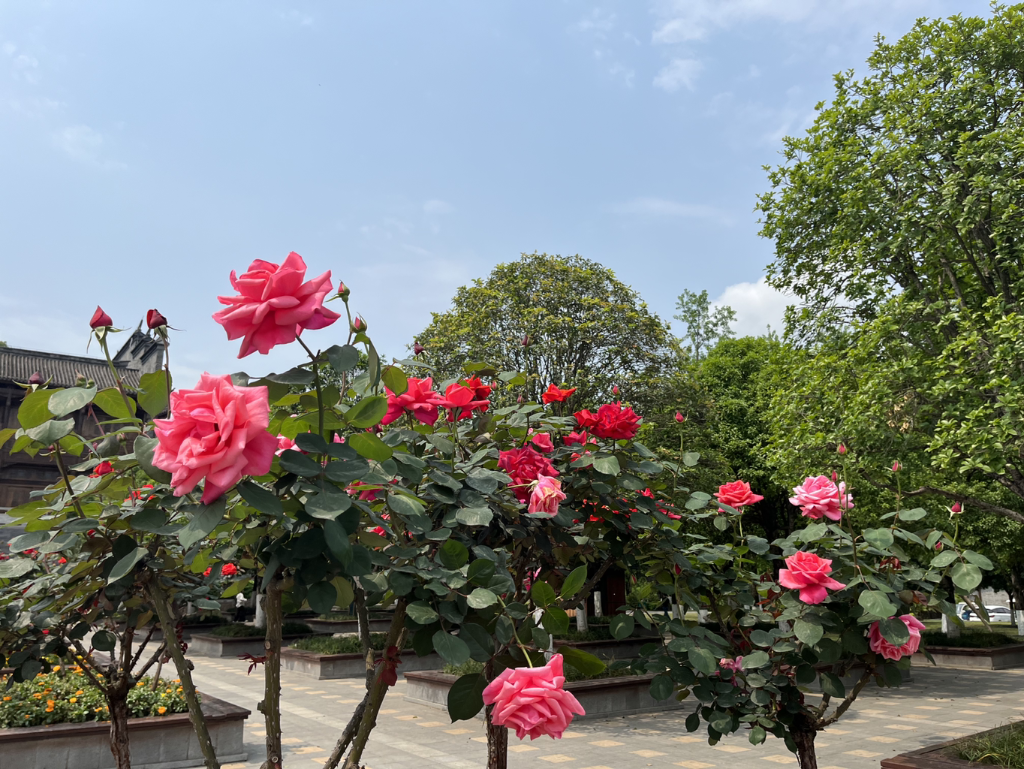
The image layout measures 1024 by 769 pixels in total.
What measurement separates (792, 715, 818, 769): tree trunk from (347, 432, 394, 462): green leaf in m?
3.30

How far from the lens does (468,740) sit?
10.1m

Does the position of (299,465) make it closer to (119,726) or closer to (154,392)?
(154,392)

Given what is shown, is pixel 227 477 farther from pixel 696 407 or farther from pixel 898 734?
pixel 696 407

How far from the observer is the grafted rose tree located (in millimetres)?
3082

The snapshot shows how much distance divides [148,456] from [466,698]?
3.04 ft

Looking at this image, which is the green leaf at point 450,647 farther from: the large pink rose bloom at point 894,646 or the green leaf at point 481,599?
the large pink rose bloom at point 894,646

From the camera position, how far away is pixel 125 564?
1.77 m

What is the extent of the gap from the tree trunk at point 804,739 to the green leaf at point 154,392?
12.0 ft

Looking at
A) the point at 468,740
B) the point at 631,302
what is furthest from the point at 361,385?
the point at 631,302

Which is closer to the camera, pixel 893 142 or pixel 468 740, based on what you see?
pixel 468 740

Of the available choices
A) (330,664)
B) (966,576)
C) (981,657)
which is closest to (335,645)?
(330,664)

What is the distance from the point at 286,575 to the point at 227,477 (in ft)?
2.15

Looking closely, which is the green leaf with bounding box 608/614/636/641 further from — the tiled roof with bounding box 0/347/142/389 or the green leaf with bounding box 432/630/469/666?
the tiled roof with bounding box 0/347/142/389

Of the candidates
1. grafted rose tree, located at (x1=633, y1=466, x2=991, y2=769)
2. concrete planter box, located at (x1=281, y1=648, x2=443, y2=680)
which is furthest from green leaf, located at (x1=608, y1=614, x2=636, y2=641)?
concrete planter box, located at (x1=281, y1=648, x2=443, y2=680)
